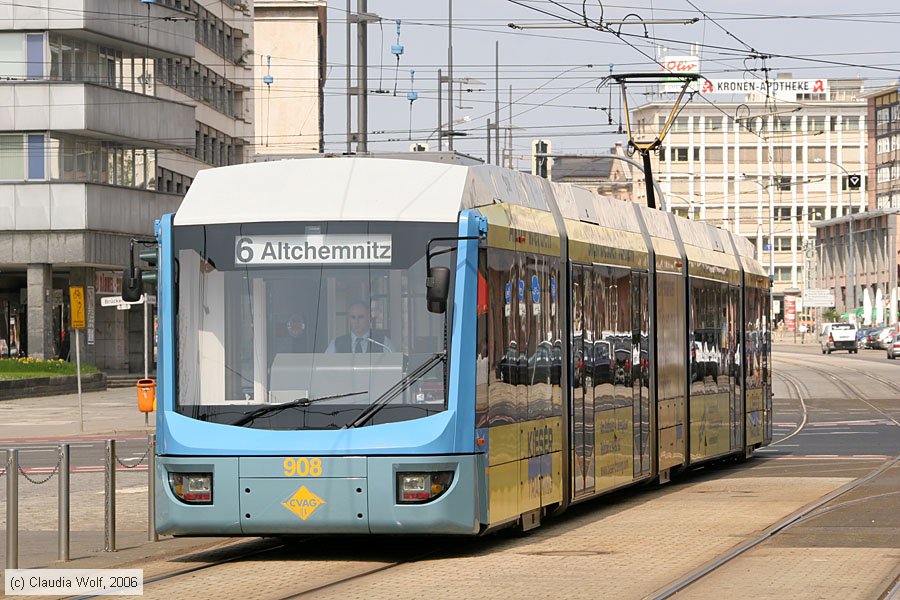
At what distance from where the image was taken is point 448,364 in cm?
1340

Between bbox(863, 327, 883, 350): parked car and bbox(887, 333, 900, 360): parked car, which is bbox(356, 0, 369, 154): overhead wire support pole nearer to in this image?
bbox(887, 333, 900, 360): parked car

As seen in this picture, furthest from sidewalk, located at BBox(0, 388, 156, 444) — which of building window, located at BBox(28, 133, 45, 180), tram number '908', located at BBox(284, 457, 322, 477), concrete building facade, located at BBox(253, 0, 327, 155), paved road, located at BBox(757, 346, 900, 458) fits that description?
concrete building facade, located at BBox(253, 0, 327, 155)

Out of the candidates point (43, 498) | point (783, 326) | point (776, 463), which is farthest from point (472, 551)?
point (783, 326)

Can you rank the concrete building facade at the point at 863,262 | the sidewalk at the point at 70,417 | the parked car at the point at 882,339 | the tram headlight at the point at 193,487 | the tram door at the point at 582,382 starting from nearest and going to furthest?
the tram headlight at the point at 193,487
the tram door at the point at 582,382
the sidewalk at the point at 70,417
the parked car at the point at 882,339
the concrete building facade at the point at 863,262

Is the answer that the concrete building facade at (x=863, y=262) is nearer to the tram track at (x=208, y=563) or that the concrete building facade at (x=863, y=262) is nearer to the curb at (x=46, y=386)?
the curb at (x=46, y=386)

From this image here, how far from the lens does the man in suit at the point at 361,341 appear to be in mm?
13414

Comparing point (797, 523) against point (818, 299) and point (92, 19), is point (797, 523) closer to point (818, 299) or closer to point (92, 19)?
point (92, 19)

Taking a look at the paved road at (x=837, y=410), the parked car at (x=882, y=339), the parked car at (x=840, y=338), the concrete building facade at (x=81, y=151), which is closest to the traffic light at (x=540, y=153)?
the paved road at (x=837, y=410)

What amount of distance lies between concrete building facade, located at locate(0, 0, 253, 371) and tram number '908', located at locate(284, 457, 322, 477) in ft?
150

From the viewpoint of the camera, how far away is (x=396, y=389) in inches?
525

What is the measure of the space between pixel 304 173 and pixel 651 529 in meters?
4.52

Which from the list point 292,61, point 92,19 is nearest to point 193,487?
point 92,19

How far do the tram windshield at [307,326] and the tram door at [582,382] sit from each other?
317 centimetres

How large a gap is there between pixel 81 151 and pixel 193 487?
46.7m
